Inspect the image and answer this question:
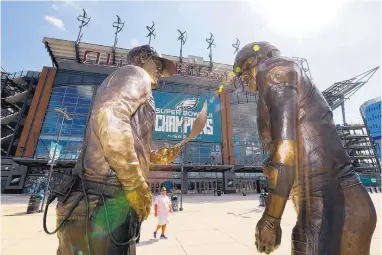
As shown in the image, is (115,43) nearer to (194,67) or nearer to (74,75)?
(74,75)

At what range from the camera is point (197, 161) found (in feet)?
110

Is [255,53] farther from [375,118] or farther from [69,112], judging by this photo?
[69,112]

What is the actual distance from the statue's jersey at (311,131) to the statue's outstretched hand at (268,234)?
42cm

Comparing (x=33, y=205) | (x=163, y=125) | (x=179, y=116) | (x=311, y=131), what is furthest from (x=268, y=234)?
(x=179, y=116)

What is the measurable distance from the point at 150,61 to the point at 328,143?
2.07 meters

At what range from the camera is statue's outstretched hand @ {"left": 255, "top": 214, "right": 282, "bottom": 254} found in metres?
1.55

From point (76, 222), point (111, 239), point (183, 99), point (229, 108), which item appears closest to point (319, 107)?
point (111, 239)

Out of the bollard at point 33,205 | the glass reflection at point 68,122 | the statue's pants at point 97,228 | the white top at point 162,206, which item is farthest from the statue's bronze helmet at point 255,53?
the glass reflection at point 68,122

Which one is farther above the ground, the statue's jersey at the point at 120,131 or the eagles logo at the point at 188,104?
the eagles logo at the point at 188,104

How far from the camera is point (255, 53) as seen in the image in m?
2.19

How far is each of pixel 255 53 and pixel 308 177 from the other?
1314 millimetres

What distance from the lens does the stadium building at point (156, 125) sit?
2962cm

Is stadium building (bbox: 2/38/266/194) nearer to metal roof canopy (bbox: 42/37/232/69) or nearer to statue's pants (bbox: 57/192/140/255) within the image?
metal roof canopy (bbox: 42/37/232/69)

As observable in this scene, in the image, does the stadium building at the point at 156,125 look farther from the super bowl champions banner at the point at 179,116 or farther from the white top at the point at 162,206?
the white top at the point at 162,206
